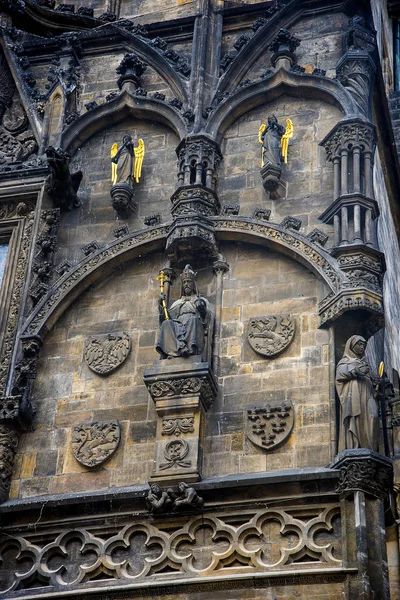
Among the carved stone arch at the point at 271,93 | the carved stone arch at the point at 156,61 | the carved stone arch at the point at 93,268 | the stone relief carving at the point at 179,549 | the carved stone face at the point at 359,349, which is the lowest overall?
the stone relief carving at the point at 179,549

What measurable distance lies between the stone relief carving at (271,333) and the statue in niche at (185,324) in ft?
1.77

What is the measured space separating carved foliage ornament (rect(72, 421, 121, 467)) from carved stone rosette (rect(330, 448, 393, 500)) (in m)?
2.72

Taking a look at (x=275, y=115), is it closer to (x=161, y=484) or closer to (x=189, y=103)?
(x=189, y=103)

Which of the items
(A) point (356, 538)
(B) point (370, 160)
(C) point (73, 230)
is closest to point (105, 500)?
(A) point (356, 538)

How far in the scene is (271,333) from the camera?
16281 mm

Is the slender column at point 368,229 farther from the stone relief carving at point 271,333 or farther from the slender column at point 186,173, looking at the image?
the slender column at point 186,173

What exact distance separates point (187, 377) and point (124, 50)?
21.1ft

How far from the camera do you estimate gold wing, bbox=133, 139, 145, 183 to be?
18.4 m

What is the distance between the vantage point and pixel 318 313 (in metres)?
16.3

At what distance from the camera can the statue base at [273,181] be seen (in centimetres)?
1752

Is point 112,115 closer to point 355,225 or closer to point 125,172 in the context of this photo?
point 125,172

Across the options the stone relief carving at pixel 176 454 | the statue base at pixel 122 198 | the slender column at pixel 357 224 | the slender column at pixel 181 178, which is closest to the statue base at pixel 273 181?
the slender column at pixel 181 178

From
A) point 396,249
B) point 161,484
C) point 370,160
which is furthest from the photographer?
point 396,249

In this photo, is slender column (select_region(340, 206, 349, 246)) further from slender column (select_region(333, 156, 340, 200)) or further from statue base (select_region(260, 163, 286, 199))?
statue base (select_region(260, 163, 286, 199))
